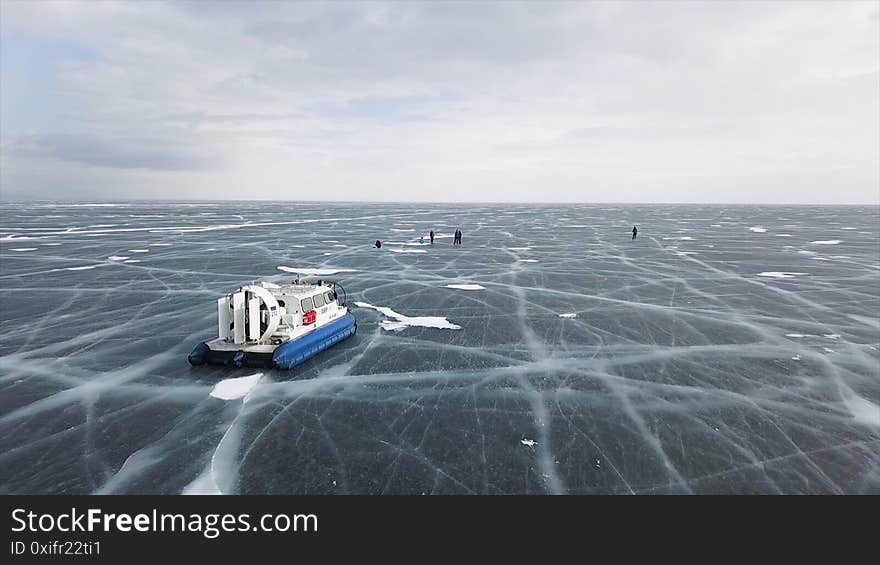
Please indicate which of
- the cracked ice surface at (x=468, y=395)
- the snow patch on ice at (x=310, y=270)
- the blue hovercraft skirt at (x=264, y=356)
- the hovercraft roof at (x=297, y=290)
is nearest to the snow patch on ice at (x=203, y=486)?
the cracked ice surface at (x=468, y=395)

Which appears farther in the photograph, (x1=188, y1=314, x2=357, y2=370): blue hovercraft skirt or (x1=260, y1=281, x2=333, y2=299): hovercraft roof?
(x1=260, y1=281, x2=333, y2=299): hovercraft roof

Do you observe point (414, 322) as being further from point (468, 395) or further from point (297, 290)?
point (468, 395)

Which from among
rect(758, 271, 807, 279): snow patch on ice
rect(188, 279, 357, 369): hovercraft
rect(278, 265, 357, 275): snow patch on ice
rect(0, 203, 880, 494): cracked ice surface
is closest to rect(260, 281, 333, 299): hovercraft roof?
rect(188, 279, 357, 369): hovercraft

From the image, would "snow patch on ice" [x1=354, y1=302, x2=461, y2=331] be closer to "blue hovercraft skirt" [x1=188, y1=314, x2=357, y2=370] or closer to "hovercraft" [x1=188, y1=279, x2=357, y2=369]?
"hovercraft" [x1=188, y1=279, x2=357, y2=369]

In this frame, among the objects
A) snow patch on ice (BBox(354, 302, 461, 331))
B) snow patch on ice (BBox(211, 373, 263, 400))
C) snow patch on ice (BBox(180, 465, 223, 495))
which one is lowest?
snow patch on ice (BBox(180, 465, 223, 495))

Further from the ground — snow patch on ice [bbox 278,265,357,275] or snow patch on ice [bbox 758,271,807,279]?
snow patch on ice [bbox 278,265,357,275]

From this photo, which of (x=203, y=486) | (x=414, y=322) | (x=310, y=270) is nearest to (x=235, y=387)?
(x=203, y=486)

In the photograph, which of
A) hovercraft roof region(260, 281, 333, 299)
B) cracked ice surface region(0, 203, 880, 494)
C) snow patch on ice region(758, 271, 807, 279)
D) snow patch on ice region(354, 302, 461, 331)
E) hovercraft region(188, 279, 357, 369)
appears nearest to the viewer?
cracked ice surface region(0, 203, 880, 494)
